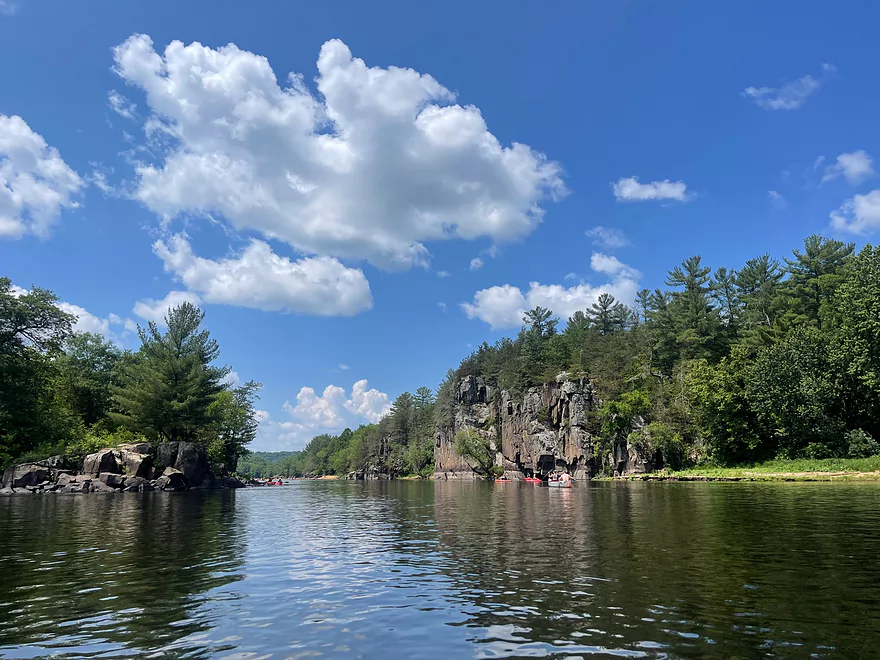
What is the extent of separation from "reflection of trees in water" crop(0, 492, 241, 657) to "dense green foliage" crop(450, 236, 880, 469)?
6187 centimetres

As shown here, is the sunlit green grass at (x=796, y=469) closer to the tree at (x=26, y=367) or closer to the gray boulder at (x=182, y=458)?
the gray boulder at (x=182, y=458)

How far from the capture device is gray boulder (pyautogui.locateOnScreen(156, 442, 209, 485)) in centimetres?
6431

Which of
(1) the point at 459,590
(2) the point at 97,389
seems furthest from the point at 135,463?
(1) the point at 459,590

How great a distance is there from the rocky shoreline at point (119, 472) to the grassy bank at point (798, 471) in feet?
204

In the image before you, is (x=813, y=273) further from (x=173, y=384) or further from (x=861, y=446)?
(x=173, y=384)

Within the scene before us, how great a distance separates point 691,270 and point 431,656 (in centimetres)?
10560

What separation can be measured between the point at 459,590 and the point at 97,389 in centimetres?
8496

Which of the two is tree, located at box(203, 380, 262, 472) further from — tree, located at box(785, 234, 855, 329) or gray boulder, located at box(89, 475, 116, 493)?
A: tree, located at box(785, 234, 855, 329)

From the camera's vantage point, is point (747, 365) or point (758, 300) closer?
point (747, 365)

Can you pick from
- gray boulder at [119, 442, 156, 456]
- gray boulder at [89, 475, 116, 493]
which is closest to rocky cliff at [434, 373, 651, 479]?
A: gray boulder at [119, 442, 156, 456]

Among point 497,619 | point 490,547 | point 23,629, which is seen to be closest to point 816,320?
point 490,547

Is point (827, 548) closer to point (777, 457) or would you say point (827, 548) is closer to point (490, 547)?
point (490, 547)

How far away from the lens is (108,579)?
13.9 meters

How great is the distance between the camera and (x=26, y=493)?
5281 centimetres
